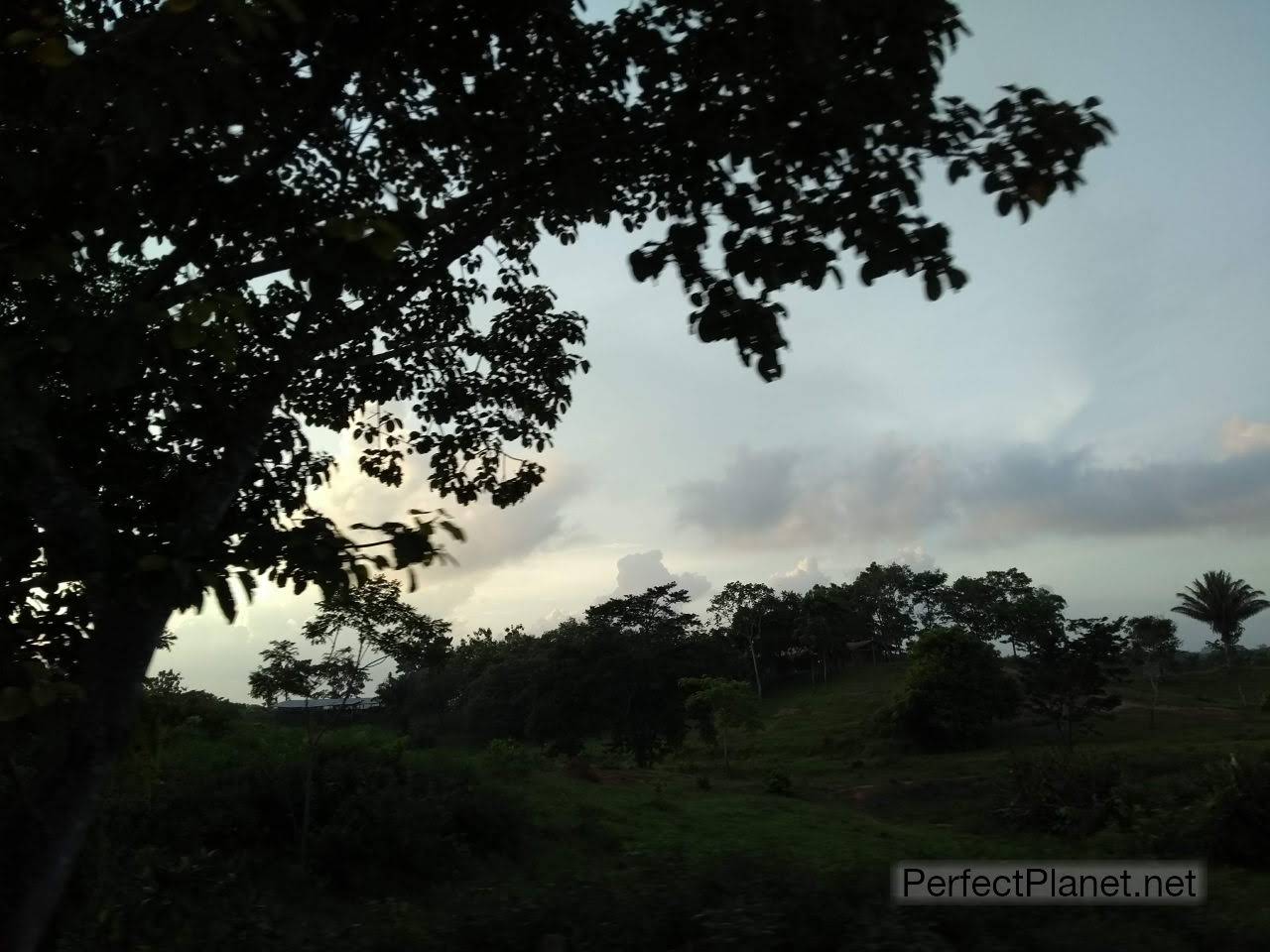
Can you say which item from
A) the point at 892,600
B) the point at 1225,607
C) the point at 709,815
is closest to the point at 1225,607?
the point at 1225,607

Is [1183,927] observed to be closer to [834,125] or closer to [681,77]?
[834,125]

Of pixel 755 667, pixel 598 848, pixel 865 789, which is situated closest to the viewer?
pixel 598 848

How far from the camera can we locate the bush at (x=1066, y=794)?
1867 centimetres

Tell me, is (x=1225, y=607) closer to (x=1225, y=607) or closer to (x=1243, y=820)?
(x=1225, y=607)

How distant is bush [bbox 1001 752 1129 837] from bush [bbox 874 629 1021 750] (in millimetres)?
21136

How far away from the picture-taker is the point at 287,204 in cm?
436

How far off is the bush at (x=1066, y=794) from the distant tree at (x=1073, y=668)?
14908mm

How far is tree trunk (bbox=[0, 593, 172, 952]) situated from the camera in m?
3.33

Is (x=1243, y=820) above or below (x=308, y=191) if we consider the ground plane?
below

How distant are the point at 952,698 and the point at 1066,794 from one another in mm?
23952

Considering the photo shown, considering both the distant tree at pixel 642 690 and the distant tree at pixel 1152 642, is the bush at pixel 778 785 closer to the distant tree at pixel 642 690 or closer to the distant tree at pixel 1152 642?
the distant tree at pixel 642 690

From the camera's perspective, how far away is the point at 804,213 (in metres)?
4.39

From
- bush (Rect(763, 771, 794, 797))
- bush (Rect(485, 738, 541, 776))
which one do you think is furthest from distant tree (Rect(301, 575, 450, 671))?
bush (Rect(763, 771, 794, 797))

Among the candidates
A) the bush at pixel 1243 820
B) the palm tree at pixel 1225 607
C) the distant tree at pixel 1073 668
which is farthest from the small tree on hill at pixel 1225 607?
the bush at pixel 1243 820
